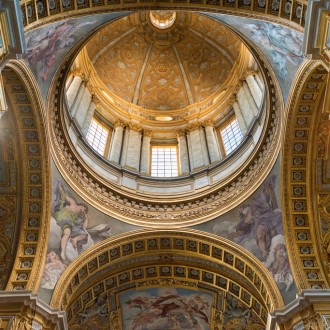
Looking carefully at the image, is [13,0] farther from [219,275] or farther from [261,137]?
[219,275]

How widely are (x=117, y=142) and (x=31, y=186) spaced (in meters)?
7.47

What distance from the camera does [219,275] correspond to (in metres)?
16.8

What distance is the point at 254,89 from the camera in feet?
68.6

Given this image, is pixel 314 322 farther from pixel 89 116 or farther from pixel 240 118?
pixel 89 116

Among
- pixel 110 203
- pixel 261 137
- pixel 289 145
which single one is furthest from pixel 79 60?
pixel 289 145

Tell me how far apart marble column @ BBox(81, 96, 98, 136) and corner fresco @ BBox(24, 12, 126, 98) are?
19.5ft

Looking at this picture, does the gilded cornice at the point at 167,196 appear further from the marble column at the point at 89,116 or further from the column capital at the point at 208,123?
the column capital at the point at 208,123

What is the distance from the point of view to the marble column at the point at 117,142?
21.0 meters

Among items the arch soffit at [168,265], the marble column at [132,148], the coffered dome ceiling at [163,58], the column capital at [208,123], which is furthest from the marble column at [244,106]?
the arch soffit at [168,265]

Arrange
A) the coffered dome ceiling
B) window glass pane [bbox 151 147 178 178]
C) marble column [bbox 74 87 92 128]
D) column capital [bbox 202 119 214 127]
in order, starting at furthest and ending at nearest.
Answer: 1. the coffered dome ceiling
2. column capital [bbox 202 119 214 127]
3. window glass pane [bbox 151 147 178 178]
4. marble column [bbox 74 87 92 128]

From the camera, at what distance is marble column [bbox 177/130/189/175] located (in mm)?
21214

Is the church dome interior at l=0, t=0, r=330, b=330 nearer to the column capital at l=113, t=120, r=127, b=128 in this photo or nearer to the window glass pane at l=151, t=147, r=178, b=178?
the window glass pane at l=151, t=147, r=178, b=178

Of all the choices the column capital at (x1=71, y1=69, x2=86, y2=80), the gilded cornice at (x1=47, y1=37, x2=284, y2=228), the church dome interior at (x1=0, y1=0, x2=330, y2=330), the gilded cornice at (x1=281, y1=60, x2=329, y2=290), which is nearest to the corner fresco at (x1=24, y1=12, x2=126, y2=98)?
the church dome interior at (x1=0, y1=0, x2=330, y2=330)

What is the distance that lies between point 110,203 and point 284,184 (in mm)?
6129
